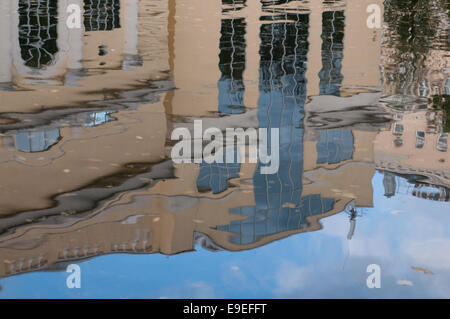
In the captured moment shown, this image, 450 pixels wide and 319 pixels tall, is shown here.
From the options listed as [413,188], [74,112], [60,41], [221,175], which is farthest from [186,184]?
[60,41]

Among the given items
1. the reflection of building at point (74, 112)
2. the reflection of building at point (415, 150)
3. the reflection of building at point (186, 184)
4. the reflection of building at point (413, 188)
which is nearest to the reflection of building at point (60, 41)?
the reflection of building at point (74, 112)

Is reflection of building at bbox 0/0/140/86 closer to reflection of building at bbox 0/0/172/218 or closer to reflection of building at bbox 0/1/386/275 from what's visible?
reflection of building at bbox 0/0/172/218

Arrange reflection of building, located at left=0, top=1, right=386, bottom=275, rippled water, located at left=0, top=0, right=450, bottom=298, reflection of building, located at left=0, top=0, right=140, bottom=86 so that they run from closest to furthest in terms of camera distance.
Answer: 1. rippled water, located at left=0, top=0, right=450, bottom=298
2. reflection of building, located at left=0, top=1, right=386, bottom=275
3. reflection of building, located at left=0, top=0, right=140, bottom=86

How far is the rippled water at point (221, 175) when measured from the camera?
4.52 metres

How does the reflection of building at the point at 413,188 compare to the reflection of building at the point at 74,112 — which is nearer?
the reflection of building at the point at 413,188

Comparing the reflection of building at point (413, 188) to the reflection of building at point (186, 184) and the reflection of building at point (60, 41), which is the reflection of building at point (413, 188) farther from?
the reflection of building at point (60, 41)

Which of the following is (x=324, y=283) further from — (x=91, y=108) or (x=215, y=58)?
(x=215, y=58)

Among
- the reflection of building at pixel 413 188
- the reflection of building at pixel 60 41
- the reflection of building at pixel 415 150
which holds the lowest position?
the reflection of building at pixel 413 188

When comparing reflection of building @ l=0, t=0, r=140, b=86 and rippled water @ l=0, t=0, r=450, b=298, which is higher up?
reflection of building @ l=0, t=0, r=140, b=86

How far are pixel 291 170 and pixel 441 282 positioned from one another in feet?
7.95

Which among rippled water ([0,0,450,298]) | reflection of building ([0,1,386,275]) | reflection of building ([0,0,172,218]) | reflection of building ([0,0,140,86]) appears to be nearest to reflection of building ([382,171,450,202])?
rippled water ([0,0,450,298])

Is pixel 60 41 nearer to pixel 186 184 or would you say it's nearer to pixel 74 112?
pixel 74 112

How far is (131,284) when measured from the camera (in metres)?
4.32

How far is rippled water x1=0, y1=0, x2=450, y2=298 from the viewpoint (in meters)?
4.52
